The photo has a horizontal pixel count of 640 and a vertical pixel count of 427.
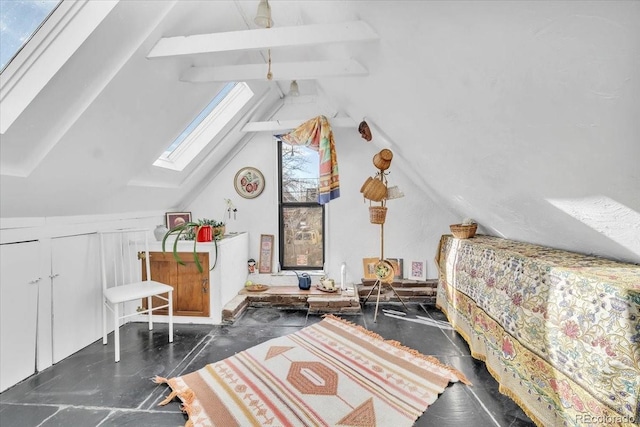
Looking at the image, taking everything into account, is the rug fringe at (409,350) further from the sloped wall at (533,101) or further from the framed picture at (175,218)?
the framed picture at (175,218)

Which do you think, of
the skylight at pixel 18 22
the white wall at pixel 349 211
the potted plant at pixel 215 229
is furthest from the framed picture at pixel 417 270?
the skylight at pixel 18 22

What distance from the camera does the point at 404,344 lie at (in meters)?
2.39

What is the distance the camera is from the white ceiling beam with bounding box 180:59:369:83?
6.27ft

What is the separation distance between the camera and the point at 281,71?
2.03 meters

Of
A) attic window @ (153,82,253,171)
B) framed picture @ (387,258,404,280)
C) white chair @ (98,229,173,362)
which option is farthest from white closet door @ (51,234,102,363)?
framed picture @ (387,258,404,280)

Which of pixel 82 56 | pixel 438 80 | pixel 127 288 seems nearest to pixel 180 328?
pixel 127 288

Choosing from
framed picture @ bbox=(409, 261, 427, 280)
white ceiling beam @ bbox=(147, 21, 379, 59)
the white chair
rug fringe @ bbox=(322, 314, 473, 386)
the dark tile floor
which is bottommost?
the dark tile floor

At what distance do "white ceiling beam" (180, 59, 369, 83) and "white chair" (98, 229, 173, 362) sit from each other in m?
1.61

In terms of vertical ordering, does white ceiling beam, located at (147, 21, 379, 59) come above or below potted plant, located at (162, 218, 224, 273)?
above

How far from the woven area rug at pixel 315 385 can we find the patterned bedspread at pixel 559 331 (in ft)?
1.26

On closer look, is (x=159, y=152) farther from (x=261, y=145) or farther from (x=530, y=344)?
(x=530, y=344)

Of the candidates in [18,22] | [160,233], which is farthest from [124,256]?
[18,22]

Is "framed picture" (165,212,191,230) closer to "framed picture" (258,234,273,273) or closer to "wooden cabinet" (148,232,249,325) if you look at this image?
"wooden cabinet" (148,232,249,325)

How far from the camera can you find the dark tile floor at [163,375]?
5.09ft
